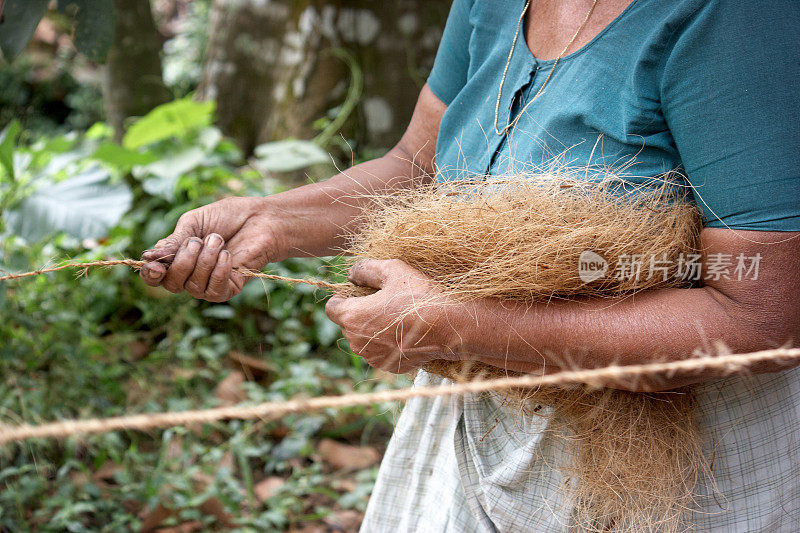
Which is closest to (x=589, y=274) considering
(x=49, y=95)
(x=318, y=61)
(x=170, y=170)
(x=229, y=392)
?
(x=229, y=392)

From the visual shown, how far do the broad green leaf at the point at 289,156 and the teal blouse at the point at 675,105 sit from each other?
1.72m

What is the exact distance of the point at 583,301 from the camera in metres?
0.91

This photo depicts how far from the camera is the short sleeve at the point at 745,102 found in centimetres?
78

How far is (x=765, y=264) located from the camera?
81 cm

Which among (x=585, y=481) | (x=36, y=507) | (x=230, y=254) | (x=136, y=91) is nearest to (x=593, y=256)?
(x=585, y=481)

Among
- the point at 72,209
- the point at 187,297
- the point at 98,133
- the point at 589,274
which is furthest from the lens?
the point at 98,133

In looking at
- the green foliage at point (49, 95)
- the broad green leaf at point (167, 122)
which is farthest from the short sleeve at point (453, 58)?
the green foliage at point (49, 95)

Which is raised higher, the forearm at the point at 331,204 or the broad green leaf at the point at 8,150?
the forearm at the point at 331,204

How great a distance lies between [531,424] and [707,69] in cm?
57

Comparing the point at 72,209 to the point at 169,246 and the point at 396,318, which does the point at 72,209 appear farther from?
the point at 396,318

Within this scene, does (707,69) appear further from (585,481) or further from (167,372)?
(167,372)

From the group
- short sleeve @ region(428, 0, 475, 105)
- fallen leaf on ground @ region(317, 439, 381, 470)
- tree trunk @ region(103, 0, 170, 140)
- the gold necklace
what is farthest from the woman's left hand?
tree trunk @ region(103, 0, 170, 140)

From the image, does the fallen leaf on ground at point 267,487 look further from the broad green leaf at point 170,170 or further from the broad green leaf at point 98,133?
the broad green leaf at point 98,133

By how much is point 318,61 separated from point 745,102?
2.73 metres
